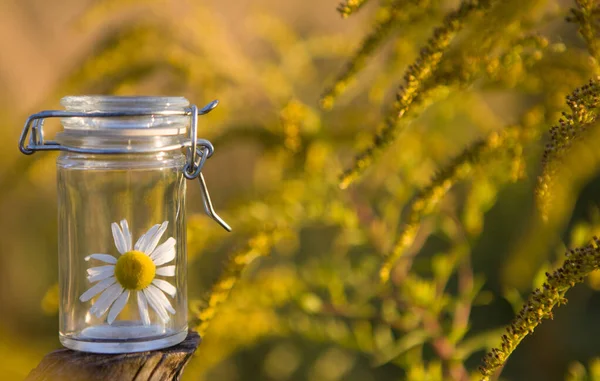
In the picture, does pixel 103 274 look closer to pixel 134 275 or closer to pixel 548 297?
pixel 134 275

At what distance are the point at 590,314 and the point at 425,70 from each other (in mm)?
1862

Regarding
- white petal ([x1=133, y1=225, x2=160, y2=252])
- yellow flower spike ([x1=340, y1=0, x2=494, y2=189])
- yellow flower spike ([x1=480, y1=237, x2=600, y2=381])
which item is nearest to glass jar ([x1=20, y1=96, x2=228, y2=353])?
white petal ([x1=133, y1=225, x2=160, y2=252])

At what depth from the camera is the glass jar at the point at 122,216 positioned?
29.6 inches

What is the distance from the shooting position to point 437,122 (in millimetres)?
1323

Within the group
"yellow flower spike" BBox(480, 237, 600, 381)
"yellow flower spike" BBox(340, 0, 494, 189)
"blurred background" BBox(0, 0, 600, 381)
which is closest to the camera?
"yellow flower spike" BBox(480, 237, 600, 381)

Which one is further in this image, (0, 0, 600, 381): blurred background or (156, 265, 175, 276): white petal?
(0, 0, 600, 381): blurred background

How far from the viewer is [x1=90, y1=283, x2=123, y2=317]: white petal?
2.49 ft

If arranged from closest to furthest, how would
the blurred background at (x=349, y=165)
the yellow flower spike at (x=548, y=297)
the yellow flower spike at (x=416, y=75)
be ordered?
the yellow flower spike at (x=548, y=297), the yellow flower spike at (x=416, y=75), the blurred background at (x=349, y=165)

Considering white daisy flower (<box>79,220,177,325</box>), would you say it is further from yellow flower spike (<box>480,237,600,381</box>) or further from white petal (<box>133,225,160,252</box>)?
yellow flower spike (<box>480,237,600,381</box>)

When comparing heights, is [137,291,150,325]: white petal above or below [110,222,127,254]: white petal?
below

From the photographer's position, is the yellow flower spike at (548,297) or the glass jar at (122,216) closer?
the yellow flower spike at (548,297)

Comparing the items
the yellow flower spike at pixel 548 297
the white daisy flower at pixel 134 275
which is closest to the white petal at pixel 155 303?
the white daisy flower at pixel 134 275

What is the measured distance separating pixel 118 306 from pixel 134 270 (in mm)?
48

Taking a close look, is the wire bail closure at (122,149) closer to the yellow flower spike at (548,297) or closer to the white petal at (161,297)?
the white petal at (161,297)
